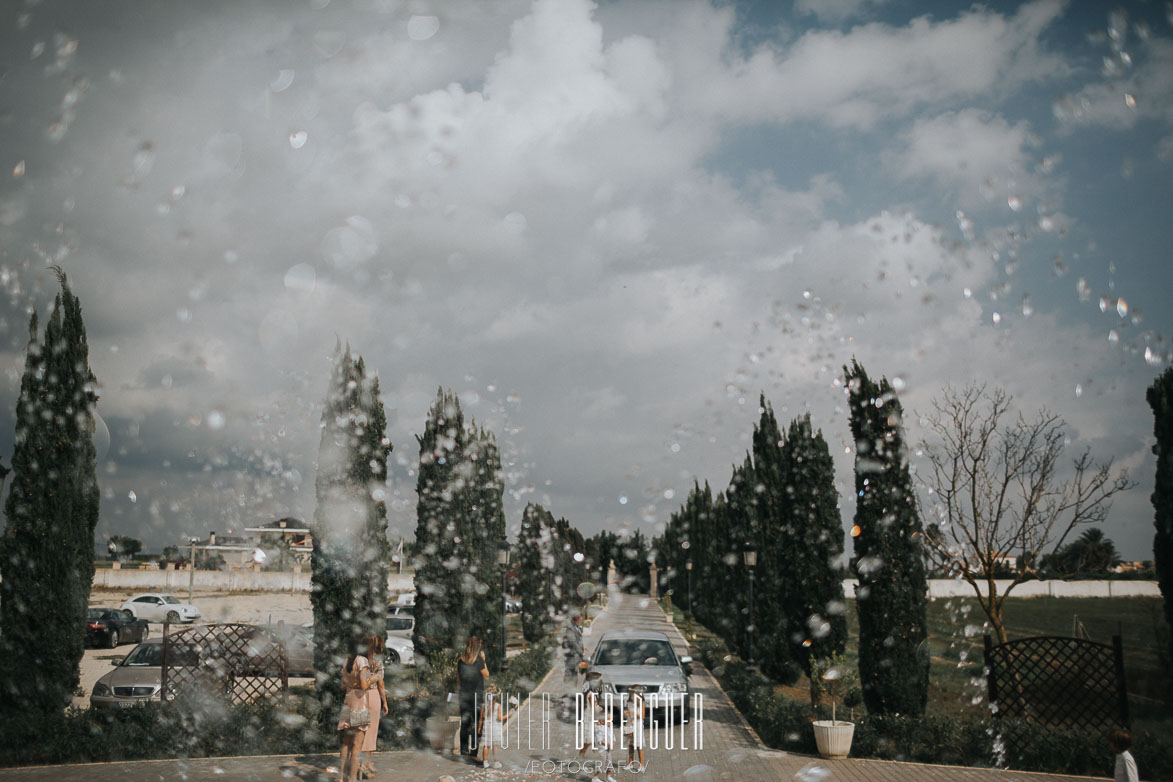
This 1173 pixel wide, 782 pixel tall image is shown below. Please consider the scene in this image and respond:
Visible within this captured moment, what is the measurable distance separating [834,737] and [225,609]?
28269 mm

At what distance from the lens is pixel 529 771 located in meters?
9.33

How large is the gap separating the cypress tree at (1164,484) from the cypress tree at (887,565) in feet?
11.5

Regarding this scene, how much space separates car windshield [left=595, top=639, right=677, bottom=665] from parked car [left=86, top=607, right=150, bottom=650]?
17.9m

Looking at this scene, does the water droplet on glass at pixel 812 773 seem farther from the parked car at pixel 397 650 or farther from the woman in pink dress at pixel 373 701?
the parked car at pixel 397 650

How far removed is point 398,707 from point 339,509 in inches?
132

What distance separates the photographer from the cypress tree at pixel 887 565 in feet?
39.2

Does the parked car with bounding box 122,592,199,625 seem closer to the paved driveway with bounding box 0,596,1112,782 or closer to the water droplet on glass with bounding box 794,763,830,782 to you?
the paved driveway with bounding box 0,596,1112,782

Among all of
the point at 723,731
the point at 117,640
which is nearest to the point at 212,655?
the point at 723,731

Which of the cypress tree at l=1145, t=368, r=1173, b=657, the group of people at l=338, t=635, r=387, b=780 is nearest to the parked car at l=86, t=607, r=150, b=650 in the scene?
the group of people at l=338, t=635, r=387, b=780

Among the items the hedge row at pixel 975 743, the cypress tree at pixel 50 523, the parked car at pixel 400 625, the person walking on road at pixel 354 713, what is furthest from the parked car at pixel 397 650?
the person walking on road at pixel 354 713

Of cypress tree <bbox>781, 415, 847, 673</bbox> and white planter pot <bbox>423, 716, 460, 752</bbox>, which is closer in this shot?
white planter pot <bbox>423, 716, 460, 752</bbox>

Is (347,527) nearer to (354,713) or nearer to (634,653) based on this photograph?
(354,713)

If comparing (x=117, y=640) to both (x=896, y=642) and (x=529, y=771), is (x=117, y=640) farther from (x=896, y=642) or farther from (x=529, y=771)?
(x=896, y=642)

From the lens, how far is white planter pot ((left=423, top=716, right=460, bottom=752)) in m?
10.3
